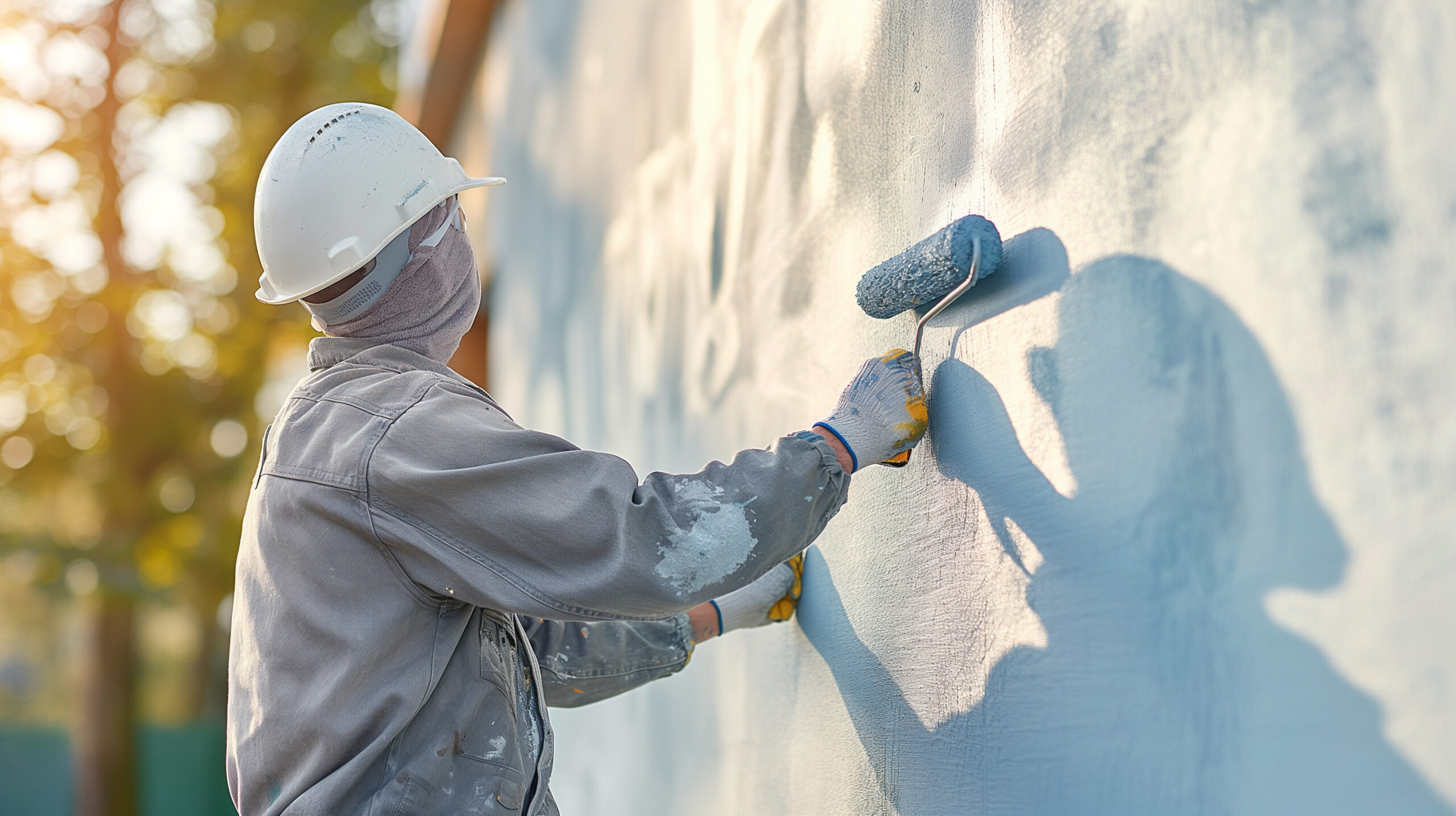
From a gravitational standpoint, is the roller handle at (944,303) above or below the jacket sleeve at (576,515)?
above

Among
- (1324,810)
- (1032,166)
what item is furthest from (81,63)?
(1324,810)

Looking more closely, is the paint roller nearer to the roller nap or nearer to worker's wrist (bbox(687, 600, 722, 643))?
the roller nap

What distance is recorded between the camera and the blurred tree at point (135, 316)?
30.5ft

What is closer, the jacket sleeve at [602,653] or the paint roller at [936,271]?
the paint roller at [936,271]

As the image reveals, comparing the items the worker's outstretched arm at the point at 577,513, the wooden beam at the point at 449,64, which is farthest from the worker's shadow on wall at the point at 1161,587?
the wooden beam at the point at 449,64

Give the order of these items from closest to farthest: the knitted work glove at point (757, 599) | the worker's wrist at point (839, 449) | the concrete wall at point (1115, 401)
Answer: the concrete wall at point (1115, 401)
the worker's wrist at point (839, 449)
the knitted work glove at point (757, 599)

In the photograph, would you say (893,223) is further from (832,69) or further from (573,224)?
(573,224)

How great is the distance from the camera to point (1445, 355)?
2.82ft

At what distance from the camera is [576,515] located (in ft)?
4.88

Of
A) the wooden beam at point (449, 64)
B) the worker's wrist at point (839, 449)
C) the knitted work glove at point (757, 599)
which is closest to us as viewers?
the worker's wrist at point (839, 449)

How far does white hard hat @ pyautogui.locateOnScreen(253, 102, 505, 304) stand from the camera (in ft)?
5.90

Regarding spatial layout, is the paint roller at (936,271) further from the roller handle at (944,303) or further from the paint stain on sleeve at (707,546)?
the paint stain on sleeve at (707,546)

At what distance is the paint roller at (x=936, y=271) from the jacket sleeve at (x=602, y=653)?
91 centimetres

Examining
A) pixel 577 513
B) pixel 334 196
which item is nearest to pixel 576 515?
pixel 577 513
